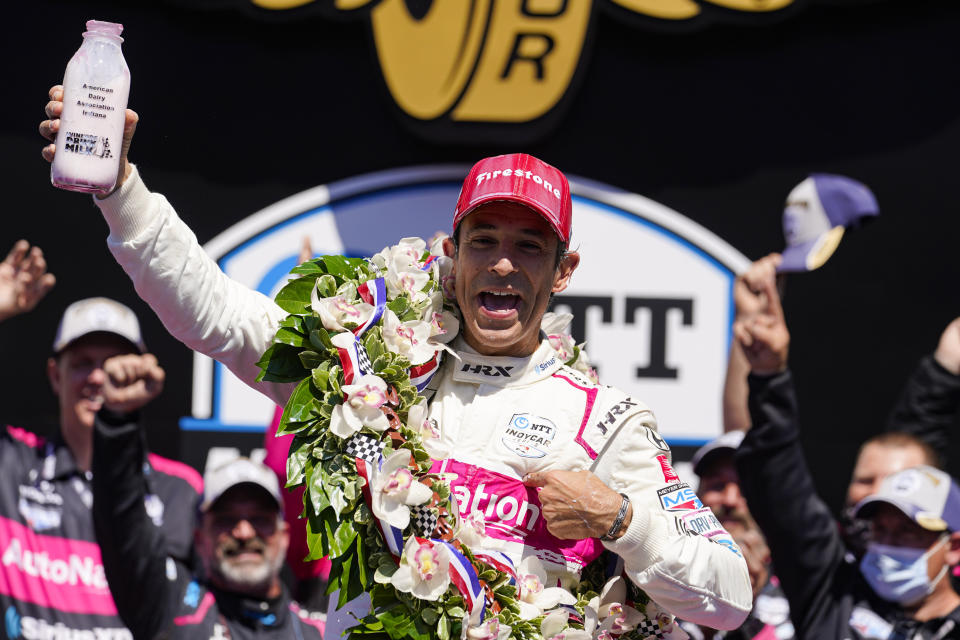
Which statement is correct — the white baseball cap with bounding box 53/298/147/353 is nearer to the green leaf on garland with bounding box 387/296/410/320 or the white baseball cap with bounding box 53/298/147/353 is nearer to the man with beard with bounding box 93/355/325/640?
the man with beard with bounding box 93/355/325/640

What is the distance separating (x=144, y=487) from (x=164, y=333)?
910 mm

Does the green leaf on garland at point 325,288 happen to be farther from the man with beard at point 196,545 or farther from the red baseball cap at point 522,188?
the man with beard at point 196,545

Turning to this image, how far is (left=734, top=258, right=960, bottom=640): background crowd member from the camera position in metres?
4.56

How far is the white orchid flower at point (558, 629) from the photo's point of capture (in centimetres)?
268

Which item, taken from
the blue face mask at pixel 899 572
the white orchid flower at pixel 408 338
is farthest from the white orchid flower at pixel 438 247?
the blue face mask at pixel 899 572

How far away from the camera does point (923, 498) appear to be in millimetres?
4684

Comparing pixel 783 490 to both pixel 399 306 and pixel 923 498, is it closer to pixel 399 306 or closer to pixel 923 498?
pixel 923 498

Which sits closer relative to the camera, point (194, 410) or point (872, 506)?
point (872, 506)

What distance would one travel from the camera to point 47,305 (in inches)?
215

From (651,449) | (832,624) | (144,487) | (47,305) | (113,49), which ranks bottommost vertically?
(832,624)

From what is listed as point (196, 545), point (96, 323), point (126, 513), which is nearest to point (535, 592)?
point (126, 513)

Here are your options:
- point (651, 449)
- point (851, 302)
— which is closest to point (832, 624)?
point (851, 302)

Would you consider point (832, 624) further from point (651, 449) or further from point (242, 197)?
point (242, 197)

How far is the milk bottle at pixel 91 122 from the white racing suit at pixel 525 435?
0.10 meters
